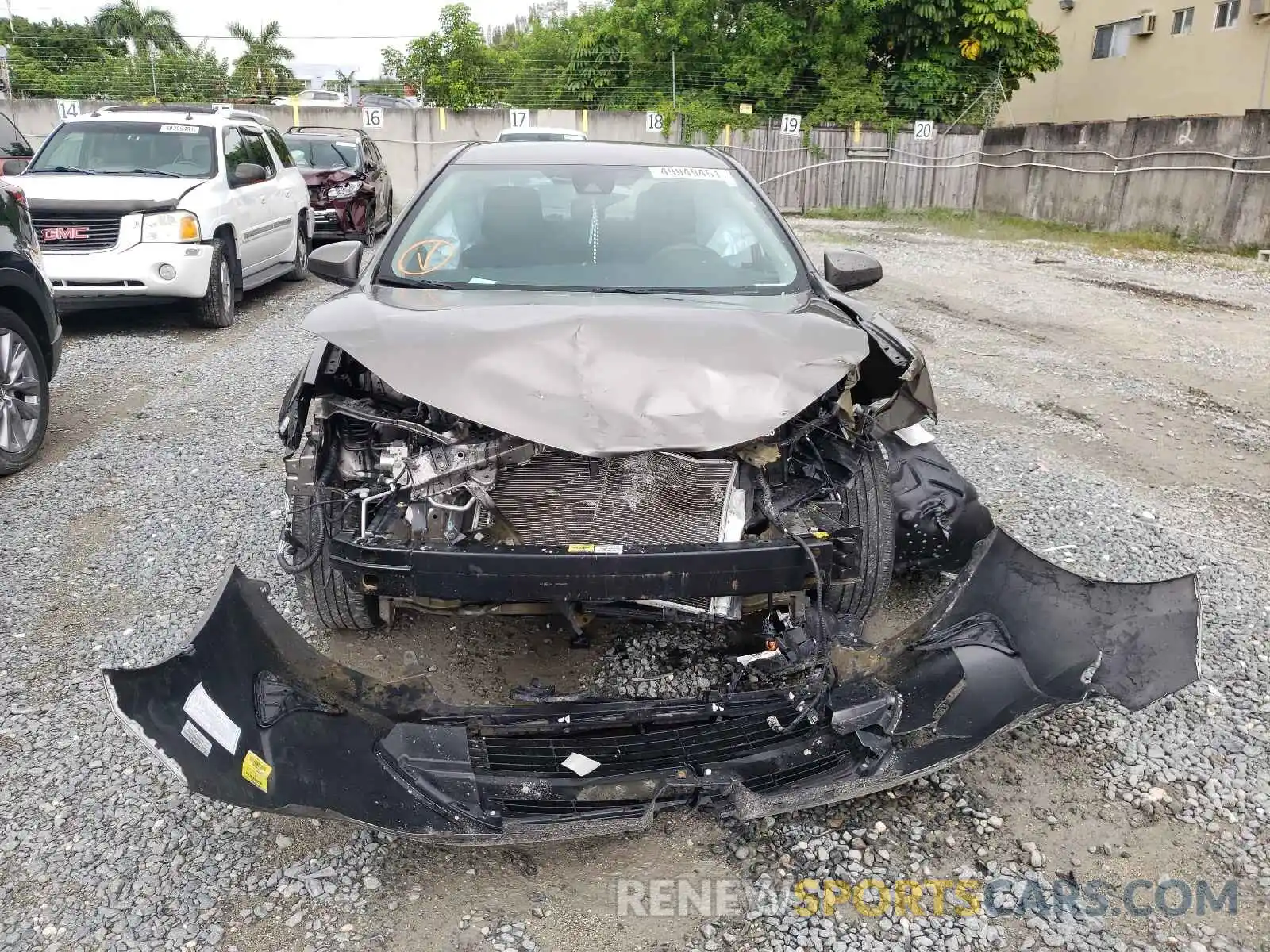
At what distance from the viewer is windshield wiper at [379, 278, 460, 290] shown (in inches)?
144

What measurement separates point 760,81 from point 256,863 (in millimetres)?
23784

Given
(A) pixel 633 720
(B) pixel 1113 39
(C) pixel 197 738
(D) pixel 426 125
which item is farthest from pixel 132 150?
(B) pixel 1113 39

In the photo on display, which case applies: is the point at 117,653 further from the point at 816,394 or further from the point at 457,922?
the point at 816,394

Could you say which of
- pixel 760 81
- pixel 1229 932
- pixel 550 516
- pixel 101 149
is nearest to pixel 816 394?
pixel 550 516

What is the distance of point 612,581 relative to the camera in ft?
9.02

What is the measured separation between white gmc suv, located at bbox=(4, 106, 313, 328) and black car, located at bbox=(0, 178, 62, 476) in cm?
241

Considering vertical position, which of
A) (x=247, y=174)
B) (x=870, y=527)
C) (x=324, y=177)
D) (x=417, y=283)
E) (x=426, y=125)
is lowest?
(x=870, y=527)

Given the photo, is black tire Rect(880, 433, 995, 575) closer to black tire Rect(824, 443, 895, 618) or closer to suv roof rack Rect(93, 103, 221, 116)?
black tire Rect(824, 443, 895, 618)

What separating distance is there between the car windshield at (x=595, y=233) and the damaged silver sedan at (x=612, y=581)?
211mm

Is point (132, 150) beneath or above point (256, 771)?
above

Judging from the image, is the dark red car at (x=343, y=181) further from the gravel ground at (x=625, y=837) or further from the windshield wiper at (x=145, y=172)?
the gravel ground at (x=625, y=837)

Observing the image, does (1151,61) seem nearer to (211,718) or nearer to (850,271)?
(850,271)

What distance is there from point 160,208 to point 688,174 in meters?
5.67

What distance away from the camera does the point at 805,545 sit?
2820mm
